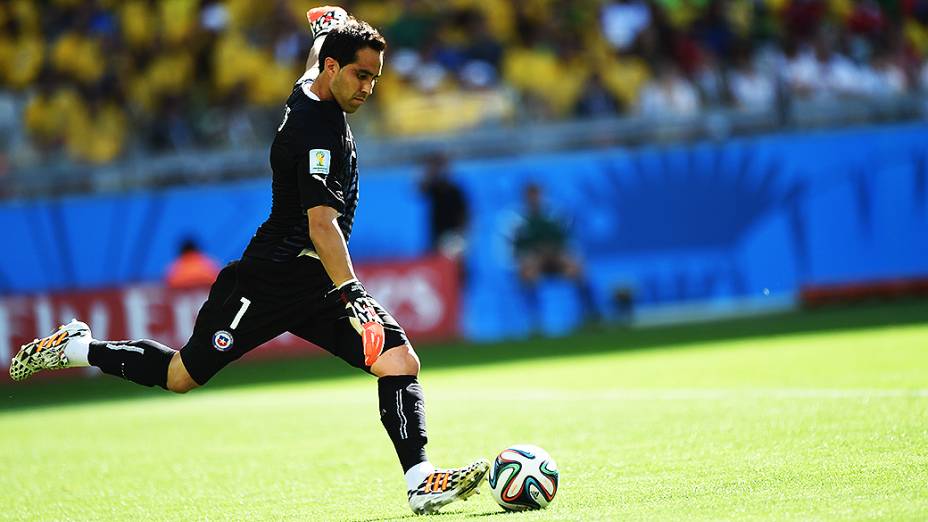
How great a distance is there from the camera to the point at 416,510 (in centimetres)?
583

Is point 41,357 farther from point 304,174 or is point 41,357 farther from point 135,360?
point 304,174

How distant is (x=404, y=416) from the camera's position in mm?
5973

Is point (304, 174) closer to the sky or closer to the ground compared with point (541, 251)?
closer to the sky

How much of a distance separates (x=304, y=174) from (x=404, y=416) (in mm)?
1182

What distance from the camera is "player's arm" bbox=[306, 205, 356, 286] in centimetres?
587

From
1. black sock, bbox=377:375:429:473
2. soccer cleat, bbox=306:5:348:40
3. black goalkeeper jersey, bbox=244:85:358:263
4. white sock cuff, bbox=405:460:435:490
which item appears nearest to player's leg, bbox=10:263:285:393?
black goalkeeper jersey, bbox=244:85:358:263

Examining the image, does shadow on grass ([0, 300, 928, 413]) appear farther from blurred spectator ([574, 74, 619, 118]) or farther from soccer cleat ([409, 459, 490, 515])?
soccer cleat ([409, 459, 490, 515])

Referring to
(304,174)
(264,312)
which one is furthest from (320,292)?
(304,174)

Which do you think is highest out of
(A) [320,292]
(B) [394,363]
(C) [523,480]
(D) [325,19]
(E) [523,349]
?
(D) [325,19]

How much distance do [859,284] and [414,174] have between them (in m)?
6.36

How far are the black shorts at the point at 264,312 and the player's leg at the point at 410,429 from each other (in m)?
0.24

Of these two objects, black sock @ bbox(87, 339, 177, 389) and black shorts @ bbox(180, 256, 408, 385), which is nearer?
black shorts @ bbox(180, 256, 408, 385)

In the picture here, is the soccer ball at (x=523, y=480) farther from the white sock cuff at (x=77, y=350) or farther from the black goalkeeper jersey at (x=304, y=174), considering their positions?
the white sock cuff at (x=77, y=350)

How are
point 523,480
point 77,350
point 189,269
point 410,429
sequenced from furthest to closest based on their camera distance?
1. point 189,269
2. point 77,350
3. point 410,429
4. point 523,480
